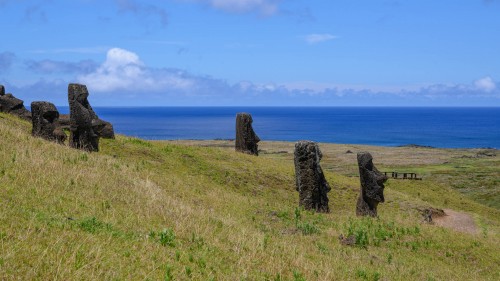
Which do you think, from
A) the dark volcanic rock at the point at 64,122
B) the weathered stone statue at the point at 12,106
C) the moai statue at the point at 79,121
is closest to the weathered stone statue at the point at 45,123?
the moai statue at the point at 79,121

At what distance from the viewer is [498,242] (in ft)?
77.2

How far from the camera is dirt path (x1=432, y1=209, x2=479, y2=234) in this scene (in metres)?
31.7

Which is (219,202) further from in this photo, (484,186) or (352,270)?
(484,186)

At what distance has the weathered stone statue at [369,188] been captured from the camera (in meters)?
27.1

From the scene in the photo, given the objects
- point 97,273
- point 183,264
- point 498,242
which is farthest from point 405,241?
point 97,273

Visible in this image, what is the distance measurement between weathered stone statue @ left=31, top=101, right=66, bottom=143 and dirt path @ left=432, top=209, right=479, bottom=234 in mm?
22115

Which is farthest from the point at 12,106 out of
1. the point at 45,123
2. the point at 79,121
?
the point at 79,121

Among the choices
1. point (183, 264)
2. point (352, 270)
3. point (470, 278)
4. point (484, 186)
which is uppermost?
point (183, 264)

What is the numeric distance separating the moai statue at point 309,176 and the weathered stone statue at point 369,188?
2007 mm

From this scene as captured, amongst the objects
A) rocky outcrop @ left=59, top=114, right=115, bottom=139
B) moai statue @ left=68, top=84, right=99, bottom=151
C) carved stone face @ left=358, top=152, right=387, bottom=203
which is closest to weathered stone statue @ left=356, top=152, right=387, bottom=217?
carved stone face @ left=358, top=152, right=387, bottom=203

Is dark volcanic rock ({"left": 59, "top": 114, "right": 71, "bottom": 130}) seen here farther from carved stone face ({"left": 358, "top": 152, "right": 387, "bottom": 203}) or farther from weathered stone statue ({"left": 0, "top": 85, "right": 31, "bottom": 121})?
carved stone face ({"left": 358, "top": 152, "right": 387, "bottom": 203})

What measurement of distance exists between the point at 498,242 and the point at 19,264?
21199 millimetres

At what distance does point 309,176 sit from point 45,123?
15067 mm

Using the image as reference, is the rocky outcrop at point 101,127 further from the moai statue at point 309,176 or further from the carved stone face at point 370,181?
the carved stone face at point 370,181
